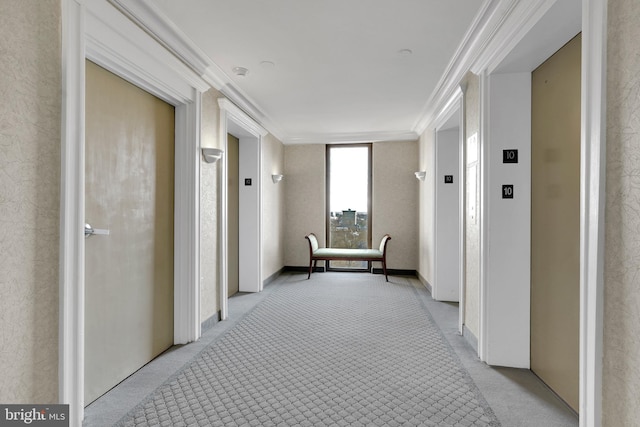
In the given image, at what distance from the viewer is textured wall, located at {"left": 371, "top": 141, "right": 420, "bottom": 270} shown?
5.82 metres

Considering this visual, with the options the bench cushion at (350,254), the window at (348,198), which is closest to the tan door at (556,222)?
the bench cushion at (350,254)

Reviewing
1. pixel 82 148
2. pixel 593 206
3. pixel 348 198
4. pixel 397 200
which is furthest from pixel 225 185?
pixel 397 200

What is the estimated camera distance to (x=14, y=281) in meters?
1.36

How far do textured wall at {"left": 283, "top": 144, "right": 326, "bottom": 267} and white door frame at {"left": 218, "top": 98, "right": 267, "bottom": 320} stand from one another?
1388 millimetres

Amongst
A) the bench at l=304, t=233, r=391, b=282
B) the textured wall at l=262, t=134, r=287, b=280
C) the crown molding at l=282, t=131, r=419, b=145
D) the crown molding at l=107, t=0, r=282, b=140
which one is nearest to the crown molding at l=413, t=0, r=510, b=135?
the crown molding at l=282, t=131, r=419, b=145

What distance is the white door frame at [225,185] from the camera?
3.40 m

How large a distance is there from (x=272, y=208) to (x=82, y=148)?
12.4ft

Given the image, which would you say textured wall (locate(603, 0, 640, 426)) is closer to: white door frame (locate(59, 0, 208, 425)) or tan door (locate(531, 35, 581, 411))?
tan door (locate(531, 35, 581, 411))

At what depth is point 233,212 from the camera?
4.56 metres

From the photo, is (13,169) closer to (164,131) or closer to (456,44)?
(164,131)

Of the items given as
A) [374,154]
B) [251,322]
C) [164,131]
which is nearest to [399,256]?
[374,154]

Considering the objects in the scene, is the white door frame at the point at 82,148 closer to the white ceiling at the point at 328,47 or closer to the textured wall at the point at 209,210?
the textured wall at the point at 209,210

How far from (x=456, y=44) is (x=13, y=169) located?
9.17 ft

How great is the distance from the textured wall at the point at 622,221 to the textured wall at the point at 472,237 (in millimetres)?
1305
